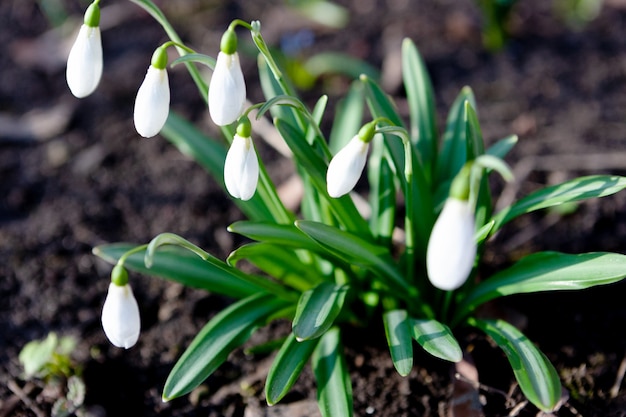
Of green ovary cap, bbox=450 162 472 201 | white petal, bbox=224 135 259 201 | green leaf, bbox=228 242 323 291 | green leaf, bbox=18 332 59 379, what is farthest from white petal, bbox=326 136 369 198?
green leaf, bbox=18 332 59 379

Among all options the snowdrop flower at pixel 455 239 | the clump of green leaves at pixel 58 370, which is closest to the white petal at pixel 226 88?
the snowdrop flower at pixel 455 239

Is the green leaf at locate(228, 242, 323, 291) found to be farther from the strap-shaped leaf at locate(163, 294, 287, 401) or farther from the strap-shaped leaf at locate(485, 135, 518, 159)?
the strap-shaped leaf at locate(485, 135, 518, 159)

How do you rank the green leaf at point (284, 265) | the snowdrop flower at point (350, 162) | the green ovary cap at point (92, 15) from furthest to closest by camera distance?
the green leaf at point (284, 265) → the green ovary cap at point (92, 15) → the snowdrop flower at point (350, 162)

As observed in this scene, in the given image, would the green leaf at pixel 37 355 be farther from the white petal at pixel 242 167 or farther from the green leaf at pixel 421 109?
the green leaf at pixel 421 109

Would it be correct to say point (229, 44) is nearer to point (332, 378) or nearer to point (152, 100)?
point (152, 100)

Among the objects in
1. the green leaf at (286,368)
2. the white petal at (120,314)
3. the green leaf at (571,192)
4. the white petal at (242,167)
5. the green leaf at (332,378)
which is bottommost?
the green leaf at (332,378)

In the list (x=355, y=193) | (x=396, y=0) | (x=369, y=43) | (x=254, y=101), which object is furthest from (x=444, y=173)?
(x=396, y=0)
